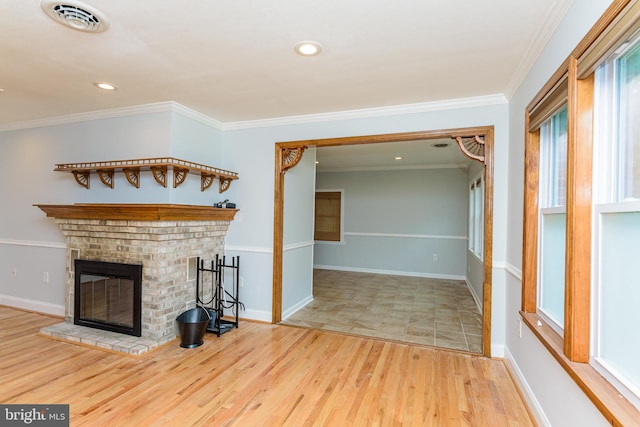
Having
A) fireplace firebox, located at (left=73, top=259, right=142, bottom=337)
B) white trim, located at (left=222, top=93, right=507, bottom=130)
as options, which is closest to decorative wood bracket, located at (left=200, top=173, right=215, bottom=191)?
white trim, located at (left=222, top=93, right=507, bottom=130)

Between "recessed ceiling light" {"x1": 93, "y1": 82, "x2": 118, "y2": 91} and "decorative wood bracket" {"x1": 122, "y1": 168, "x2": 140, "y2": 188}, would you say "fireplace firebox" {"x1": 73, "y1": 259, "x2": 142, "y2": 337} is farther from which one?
"recessed ceiling light" {"x1": 93, "y1": 82, "x2": 118, "y2": 91}

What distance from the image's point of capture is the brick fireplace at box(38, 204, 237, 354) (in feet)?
9.89

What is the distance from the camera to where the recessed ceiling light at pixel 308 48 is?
209cm

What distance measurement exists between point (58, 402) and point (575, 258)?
315cm

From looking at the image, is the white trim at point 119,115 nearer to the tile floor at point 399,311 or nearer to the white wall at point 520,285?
the tile floor at point 399,311

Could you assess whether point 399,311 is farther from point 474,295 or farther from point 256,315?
point 256,315

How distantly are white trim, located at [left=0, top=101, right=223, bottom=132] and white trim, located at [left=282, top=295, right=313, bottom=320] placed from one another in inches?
96.3

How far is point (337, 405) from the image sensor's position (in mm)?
2164

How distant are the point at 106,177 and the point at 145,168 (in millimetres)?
656

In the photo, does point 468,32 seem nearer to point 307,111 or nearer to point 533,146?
point 533,146

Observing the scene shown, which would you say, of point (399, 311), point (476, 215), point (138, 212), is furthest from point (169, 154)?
point (476, 215)

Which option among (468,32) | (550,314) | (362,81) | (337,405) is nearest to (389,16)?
(468,32)

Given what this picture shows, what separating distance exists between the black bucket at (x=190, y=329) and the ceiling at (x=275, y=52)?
214 centimetres

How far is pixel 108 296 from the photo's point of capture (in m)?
3.36
